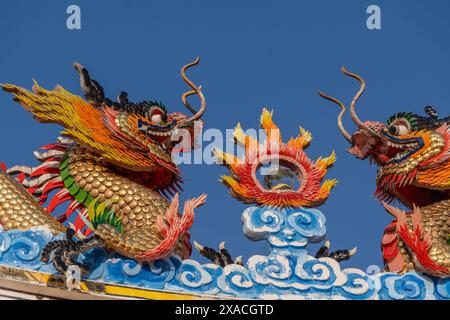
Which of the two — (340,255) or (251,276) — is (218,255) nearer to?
(251,276)

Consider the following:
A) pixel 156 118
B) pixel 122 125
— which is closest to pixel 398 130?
pixel 156 118

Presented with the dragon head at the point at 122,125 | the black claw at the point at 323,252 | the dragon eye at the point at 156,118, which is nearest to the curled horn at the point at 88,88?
the dragon head at the point at 122,125

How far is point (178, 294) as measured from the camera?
12625 millimetres

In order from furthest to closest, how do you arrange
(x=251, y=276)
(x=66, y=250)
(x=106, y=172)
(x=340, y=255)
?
(x=106, y=172) < (x=340, y=255) < (x=251, y=276) < (x=66, y=250)

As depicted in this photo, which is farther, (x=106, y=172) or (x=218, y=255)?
(x=106, y=172)

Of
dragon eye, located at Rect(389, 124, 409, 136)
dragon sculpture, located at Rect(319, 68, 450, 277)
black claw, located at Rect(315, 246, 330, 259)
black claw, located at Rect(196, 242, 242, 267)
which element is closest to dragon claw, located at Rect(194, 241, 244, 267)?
black claw, located at Rect(196, 242, 242, 267)

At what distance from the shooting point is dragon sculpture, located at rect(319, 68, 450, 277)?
13086 millimetres

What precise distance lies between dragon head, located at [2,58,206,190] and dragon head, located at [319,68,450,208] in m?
1.94

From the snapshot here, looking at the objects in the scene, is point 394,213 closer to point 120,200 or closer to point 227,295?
point 227,295

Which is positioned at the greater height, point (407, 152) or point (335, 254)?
point (407, 152)

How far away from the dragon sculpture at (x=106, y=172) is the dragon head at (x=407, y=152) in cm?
206

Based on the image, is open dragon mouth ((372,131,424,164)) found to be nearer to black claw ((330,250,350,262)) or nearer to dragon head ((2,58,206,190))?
black claw ((330,250,350,262))

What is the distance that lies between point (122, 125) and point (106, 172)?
605 mm

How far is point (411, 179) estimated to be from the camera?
1397 cm
